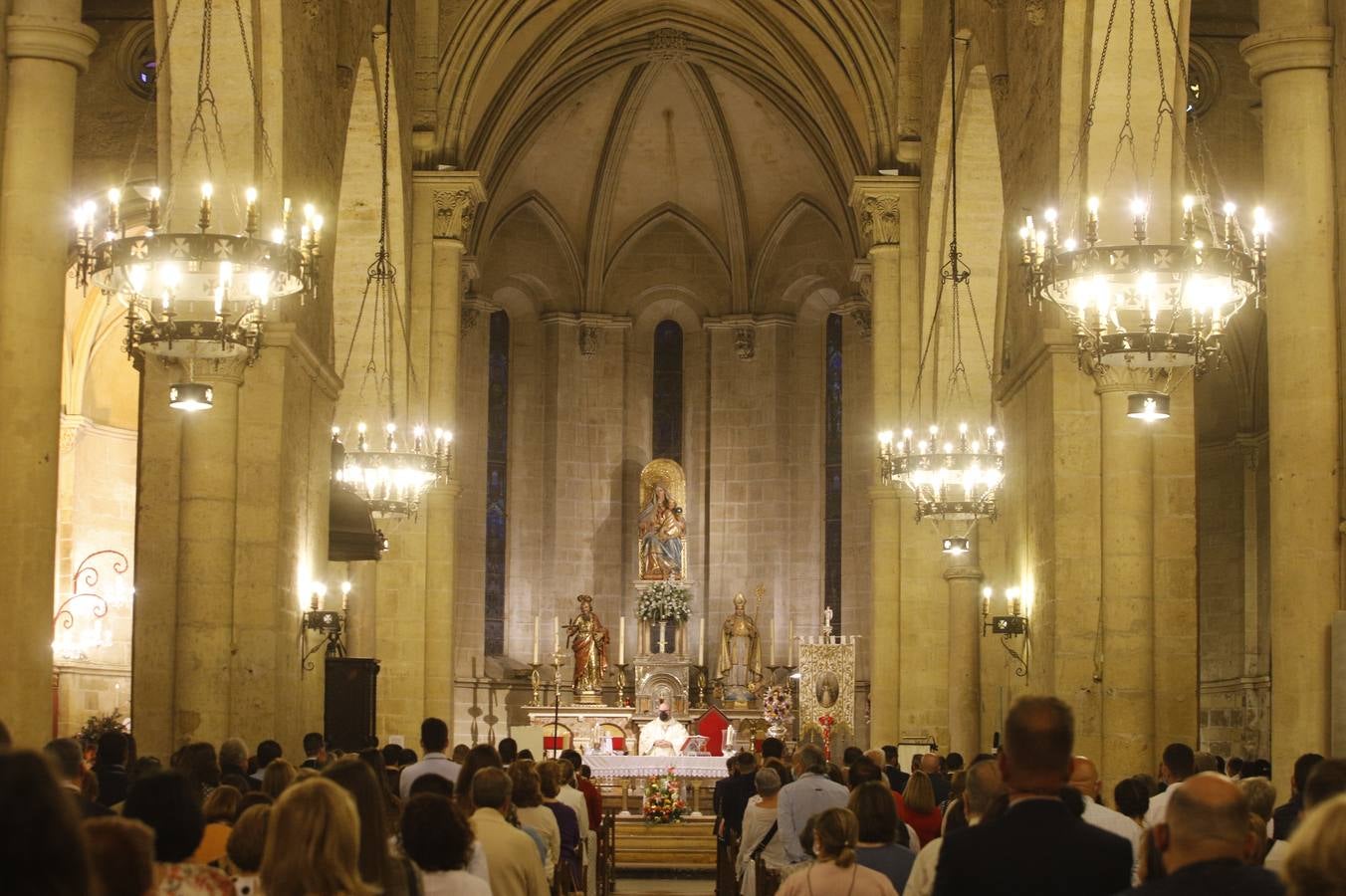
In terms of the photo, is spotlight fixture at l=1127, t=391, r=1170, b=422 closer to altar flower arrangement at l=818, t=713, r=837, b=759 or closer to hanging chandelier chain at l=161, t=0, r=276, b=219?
hanging chandelier chain at l=161, t=0, r=276, b=219

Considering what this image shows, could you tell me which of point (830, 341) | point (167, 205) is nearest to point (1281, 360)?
point (167, 205)

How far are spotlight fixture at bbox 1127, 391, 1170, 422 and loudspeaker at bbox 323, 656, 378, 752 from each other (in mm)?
8371

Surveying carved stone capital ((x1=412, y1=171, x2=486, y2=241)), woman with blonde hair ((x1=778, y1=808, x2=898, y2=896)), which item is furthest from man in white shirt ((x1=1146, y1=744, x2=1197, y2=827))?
carved stone capital ((x1=412, y1=171, x2=486, y2=241))

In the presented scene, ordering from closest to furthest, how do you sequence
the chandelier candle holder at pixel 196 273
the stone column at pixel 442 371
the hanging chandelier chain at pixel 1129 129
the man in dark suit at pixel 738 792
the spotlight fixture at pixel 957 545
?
Answer: 1. the chandelier candle holder at pixel 196 273
2. the man in dark suit at pixel 738 792
3. the hanging chandelier chain at pixel 1129 129
4. the spotlight fixture at pixel 957 545
5. the stone column at pixel 442 371

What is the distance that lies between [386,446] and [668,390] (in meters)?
17.6

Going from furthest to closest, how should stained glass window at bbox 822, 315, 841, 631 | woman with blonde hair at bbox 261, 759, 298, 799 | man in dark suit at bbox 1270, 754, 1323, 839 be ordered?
stained glass window at bbox 822, 315, 841, 631 → man in dark suit at bbox 1270, 754, 1323, 839 → woman with blonde hair at bbox 261, 759, 298, 799

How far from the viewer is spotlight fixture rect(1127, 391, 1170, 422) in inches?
480

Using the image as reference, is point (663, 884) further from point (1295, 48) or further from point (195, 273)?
point (1295, 48)

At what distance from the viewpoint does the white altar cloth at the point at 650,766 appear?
856 inches

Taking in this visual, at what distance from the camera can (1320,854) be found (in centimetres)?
348

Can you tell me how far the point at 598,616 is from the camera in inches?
1417

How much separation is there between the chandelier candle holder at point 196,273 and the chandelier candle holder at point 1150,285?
4.67 meters

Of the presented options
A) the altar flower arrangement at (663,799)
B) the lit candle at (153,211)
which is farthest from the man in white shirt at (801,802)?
the altar flower arrangement at (663,799)

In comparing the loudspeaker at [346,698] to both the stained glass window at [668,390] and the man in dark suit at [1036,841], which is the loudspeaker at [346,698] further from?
the stained glass window at [668,390]
